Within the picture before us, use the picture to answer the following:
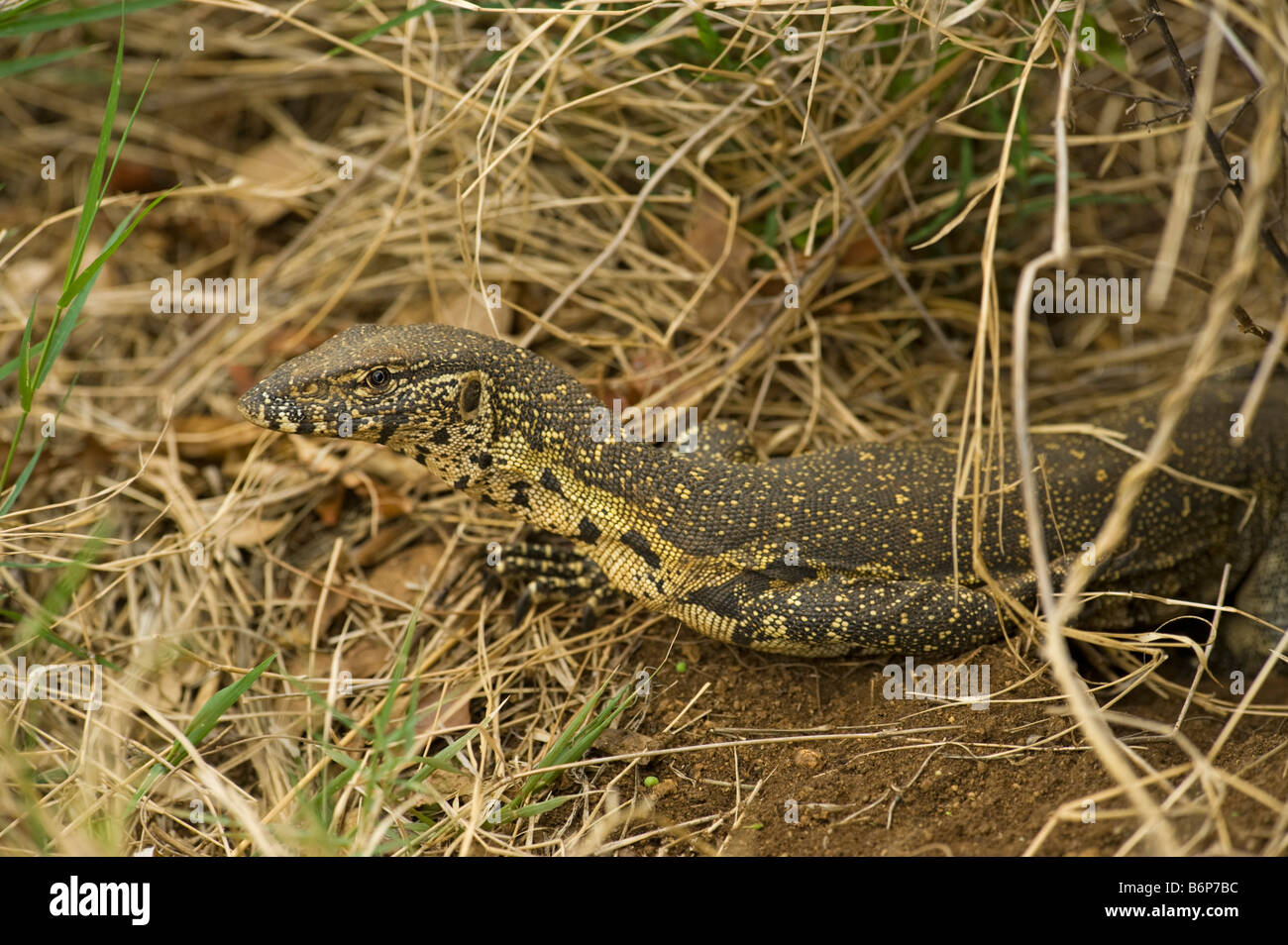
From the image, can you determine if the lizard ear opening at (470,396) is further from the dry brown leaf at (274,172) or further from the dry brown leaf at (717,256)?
the dry brown leaf at (274,172)

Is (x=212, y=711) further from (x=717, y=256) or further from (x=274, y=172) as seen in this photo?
(x=274, y=172)

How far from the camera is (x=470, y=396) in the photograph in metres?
4.55

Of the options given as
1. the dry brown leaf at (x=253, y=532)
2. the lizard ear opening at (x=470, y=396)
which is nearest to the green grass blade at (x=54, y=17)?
the lizard ear opening at (x=470, y=396)

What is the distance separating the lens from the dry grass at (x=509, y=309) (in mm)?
4625

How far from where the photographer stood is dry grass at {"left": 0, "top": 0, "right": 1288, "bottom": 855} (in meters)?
4.62

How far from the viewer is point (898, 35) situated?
5609 mm

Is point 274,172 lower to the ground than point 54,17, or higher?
higher

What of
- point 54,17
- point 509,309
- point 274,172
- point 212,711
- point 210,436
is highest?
point 274,172

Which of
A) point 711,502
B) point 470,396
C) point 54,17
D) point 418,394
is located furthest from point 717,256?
point 54,17

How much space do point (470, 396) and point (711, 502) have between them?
1.17m

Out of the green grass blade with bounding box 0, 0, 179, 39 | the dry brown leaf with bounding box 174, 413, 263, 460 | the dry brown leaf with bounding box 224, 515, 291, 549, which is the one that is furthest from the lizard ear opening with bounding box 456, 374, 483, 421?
the green grass blade with bounding box 0, 0, 179, 39

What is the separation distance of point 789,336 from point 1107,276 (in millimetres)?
2311

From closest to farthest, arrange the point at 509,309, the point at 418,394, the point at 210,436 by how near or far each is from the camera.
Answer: the point at 418,394 → the point at 210,436 → the point at 509,309
